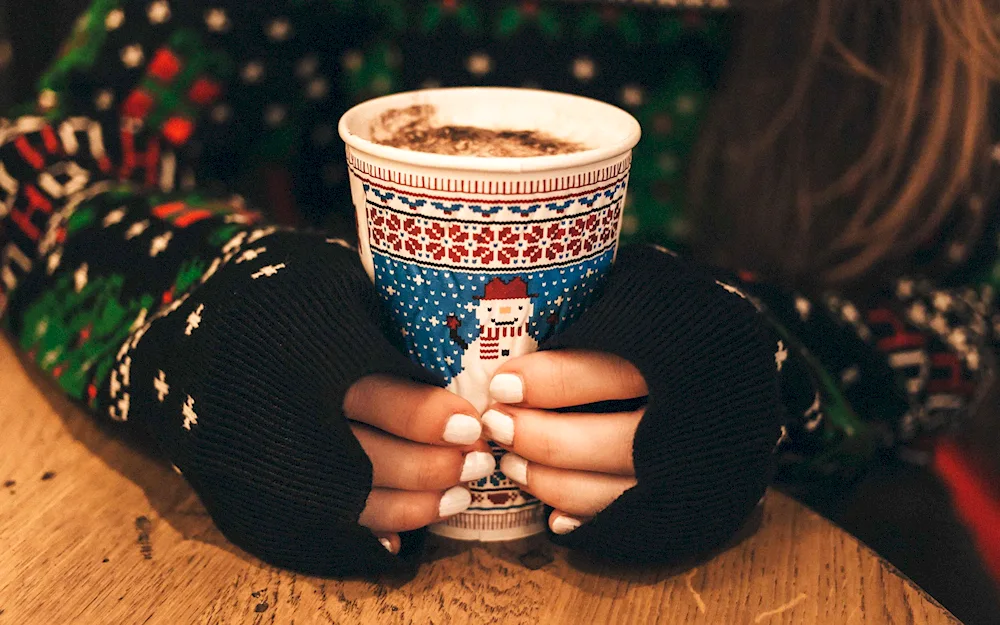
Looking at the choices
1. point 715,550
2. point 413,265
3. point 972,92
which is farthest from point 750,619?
point 972,92

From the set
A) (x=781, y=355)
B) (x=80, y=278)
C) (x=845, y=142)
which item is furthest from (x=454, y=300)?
(x=845, y=142)

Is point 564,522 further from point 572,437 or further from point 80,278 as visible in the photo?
point 80,278

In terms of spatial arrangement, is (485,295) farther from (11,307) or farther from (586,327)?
(11,307)

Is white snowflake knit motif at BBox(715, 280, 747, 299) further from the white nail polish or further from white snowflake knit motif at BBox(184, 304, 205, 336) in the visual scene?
white snowflake knit motif at BBox(184, 304, 205, 336)

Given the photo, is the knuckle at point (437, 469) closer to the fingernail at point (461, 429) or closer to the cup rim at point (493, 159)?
the fingernail at point (461, 429)

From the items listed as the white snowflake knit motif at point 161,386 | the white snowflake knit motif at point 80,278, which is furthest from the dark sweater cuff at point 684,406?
the white snowflake knit motif at point 80,278

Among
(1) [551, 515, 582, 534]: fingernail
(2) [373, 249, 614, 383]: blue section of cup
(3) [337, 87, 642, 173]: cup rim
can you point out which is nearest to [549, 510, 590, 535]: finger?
(1) [551, 515, 582, 534]: fingernail
